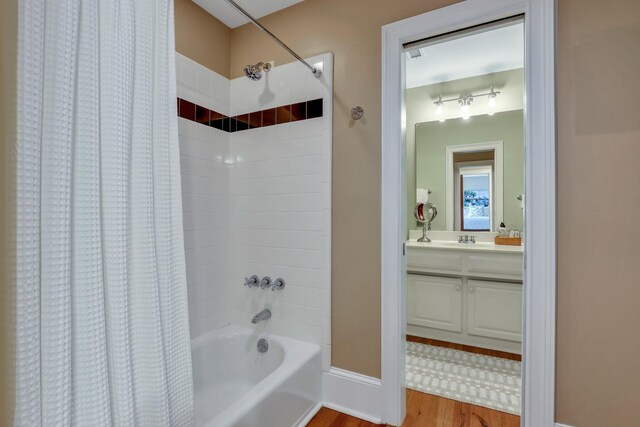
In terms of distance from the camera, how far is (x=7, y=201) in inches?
25.5

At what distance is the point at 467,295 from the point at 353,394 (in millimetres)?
1429

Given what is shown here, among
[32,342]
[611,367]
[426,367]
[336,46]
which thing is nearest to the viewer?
[32,342]

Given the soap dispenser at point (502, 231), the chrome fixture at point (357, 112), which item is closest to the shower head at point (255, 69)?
the chrome fixture at point (357, 112)

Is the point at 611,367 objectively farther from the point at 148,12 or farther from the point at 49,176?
the point at 148,12

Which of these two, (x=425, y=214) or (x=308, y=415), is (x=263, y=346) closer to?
(x=308, y=415)

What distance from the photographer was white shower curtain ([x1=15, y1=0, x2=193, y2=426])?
653mm

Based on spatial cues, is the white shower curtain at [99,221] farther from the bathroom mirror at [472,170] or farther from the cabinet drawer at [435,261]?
the bathroom mirror at [472,170]

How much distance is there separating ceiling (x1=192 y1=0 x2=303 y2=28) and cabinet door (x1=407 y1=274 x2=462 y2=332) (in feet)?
7.68

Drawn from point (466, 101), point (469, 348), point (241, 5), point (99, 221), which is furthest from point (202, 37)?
point (469, 348)

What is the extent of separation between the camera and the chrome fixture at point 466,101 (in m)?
2.86

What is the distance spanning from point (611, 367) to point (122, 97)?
2.00 metres

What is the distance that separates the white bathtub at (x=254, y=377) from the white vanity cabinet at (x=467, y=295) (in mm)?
1365

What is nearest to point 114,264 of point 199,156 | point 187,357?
point 187,357

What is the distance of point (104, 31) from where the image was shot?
787mm
